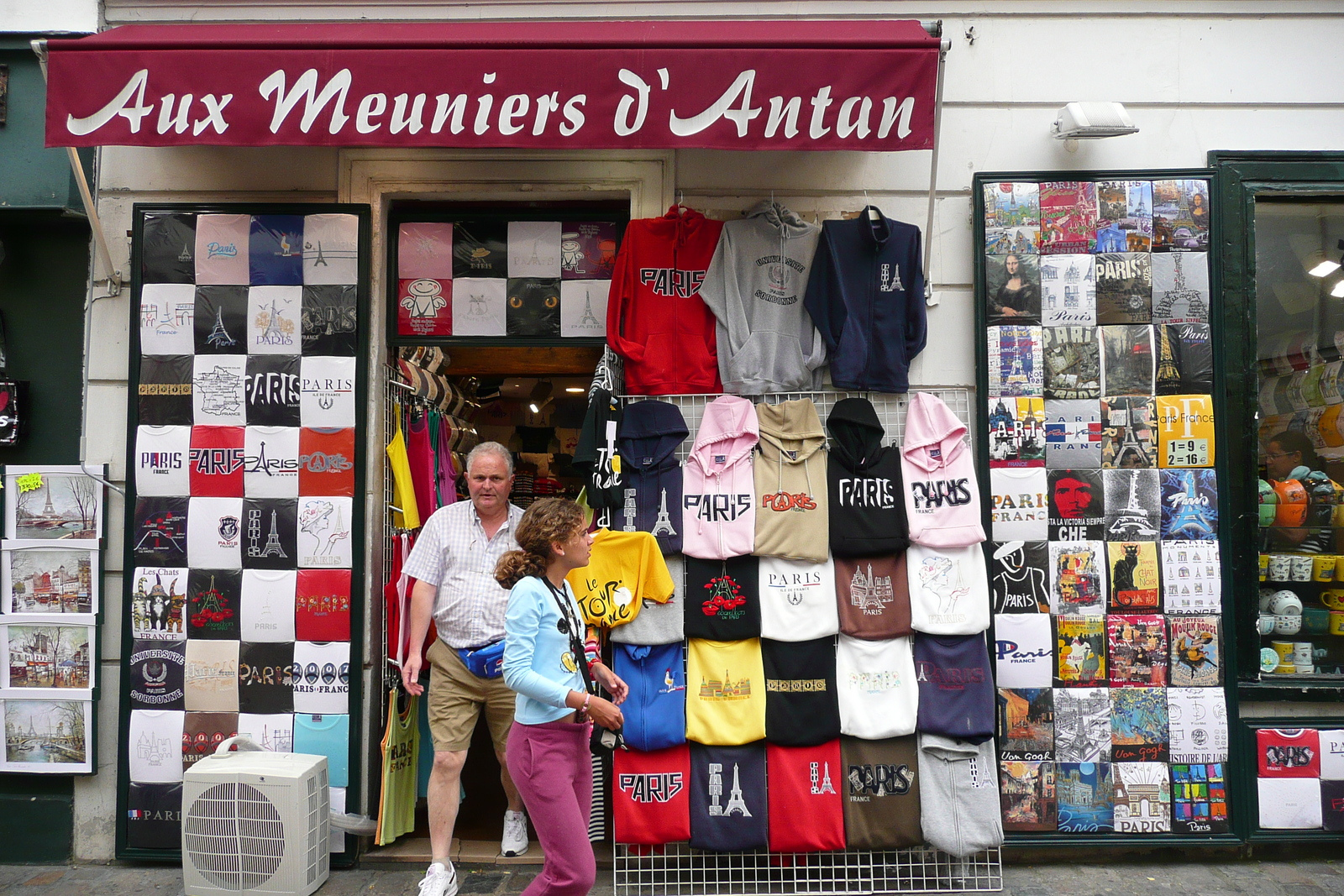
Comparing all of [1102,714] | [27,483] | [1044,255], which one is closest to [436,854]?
[27,483]

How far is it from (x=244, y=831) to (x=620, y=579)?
213 cm

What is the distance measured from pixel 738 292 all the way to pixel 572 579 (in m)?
1.74

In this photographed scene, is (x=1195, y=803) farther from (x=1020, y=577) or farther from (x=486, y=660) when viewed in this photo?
(x=486, y=660)

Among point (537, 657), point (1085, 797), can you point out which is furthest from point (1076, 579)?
point (537, 657)

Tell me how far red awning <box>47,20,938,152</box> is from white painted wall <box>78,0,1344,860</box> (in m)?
0.80

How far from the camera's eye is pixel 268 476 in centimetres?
461

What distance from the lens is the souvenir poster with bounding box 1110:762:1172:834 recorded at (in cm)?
447

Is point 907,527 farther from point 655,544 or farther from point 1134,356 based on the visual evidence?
point 1134,356

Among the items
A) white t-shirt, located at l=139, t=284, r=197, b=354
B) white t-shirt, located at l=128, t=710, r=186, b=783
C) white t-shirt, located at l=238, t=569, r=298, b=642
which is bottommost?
white t-shirt, located at l=128, t=710, r=186, b=783

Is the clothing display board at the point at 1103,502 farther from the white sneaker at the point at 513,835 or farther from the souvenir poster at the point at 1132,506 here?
the white sneaker at the point at 513,835

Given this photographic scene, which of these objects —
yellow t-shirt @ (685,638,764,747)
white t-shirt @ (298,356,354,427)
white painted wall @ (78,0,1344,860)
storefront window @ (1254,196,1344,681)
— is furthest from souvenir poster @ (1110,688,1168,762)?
white t-shirt @ (298,356,354,427)

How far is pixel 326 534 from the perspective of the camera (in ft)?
15.1

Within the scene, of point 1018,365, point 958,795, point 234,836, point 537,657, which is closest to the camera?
point 537,657

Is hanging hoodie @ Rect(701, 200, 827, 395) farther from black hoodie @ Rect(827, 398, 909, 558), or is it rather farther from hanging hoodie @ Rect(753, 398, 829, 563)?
black hoodie @ Rect(827, 398, 909, 558)
